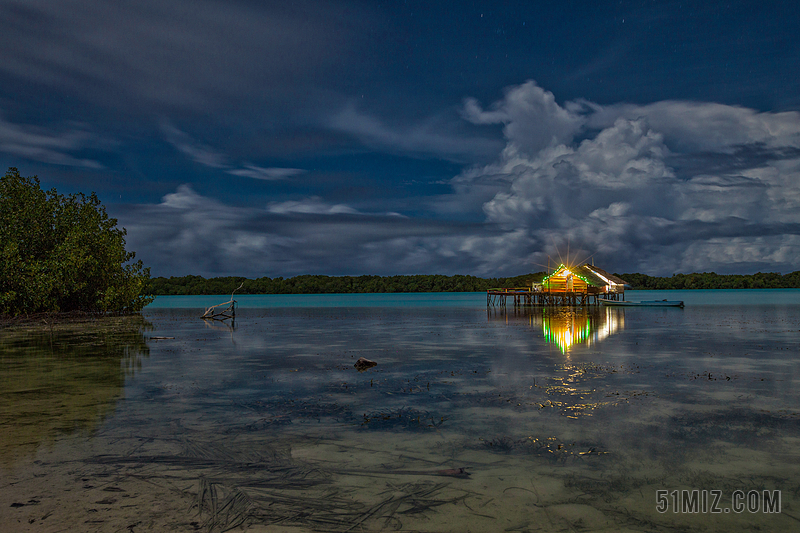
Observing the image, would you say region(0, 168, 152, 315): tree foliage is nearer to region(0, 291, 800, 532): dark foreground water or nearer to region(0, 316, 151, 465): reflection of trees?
region(0, 316, 151, 465): reflection of trees

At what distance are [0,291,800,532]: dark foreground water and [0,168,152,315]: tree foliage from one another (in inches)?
1183

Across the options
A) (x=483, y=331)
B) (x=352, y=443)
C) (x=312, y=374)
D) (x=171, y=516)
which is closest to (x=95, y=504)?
(x=171, y=516)

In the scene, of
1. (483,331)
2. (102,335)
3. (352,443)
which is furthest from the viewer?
(483,331)

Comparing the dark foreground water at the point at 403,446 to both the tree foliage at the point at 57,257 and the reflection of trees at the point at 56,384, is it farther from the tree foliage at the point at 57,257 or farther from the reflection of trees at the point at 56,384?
the tree foliage at the point at 57,257

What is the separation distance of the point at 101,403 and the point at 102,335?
23875mm

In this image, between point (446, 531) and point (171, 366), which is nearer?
point (446, 531)

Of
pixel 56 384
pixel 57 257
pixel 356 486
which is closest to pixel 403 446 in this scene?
pixel 356 486

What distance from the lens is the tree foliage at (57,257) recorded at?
44656 millimetres

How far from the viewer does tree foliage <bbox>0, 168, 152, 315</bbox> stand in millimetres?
44656

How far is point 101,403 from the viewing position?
43.5 ft

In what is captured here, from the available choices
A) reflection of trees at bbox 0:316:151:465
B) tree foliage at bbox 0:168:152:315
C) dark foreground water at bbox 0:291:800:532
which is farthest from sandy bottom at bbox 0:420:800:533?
tree foliage at bbox 0:168:152:315

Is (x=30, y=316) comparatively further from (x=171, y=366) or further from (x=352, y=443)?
(x=352, y=443)

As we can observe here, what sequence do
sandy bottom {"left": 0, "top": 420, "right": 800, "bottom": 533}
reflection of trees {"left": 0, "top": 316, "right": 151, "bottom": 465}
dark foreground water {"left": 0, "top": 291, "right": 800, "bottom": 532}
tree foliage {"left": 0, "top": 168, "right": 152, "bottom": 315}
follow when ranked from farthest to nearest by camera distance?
tree foliage {"left": 0, "top": 168, "right": 152, "bottom": 315} < reflection of trees {"left": 0, "top": 316, "right": 151, "bottom": 465} < dark foreground water {"left": 0, "top": 291, "right": 800, "bottom": 532} < sandy bottom {"left": 0, "top": 420, "right": 800, "bottom": 533}

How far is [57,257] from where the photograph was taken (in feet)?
154
